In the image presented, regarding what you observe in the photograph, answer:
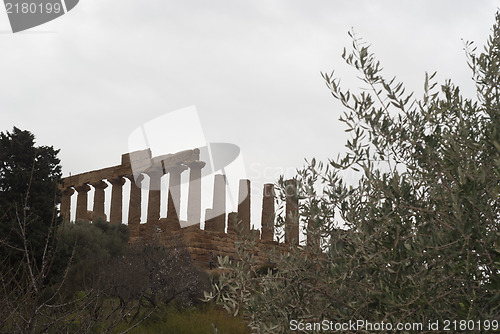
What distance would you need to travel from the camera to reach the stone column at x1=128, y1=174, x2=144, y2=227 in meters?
38.6

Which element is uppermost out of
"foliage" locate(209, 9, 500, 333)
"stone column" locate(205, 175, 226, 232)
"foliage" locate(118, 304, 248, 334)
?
"stone column" locate(205, 175, 226, 232)

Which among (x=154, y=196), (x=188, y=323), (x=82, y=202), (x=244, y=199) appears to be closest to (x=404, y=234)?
(x=188, y=323)

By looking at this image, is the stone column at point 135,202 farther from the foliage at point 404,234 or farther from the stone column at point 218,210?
the foliage at point 404,234

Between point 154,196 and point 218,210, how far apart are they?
4398mm

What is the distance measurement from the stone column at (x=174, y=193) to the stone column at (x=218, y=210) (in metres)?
2.02

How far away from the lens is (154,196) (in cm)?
3856

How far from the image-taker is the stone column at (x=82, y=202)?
136 ft

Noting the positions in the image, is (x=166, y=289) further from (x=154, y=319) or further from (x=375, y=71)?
(x=375, y=71)

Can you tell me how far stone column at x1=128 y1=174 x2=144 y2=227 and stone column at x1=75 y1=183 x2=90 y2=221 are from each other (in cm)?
430

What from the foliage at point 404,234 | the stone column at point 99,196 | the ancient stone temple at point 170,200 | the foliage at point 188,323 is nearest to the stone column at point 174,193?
the ancient stone temple at point 170,200

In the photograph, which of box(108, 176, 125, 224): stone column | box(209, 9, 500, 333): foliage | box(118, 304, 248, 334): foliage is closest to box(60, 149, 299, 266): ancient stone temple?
box(108, 176, 125, 224): stone column

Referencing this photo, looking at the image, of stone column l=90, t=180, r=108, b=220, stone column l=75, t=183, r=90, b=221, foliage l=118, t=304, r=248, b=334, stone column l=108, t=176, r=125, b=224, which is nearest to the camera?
foliage l=118, t=304, r=248, b=334

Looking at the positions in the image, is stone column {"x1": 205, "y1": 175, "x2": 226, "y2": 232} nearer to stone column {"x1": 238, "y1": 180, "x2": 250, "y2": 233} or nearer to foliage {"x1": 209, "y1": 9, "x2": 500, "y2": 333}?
stone column {"x1": 238, "y1": 180, "x2": 250, "y2": 233}

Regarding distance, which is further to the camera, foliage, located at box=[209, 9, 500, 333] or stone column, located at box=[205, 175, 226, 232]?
stone column, located at box=[205, 175, 226, 232]
